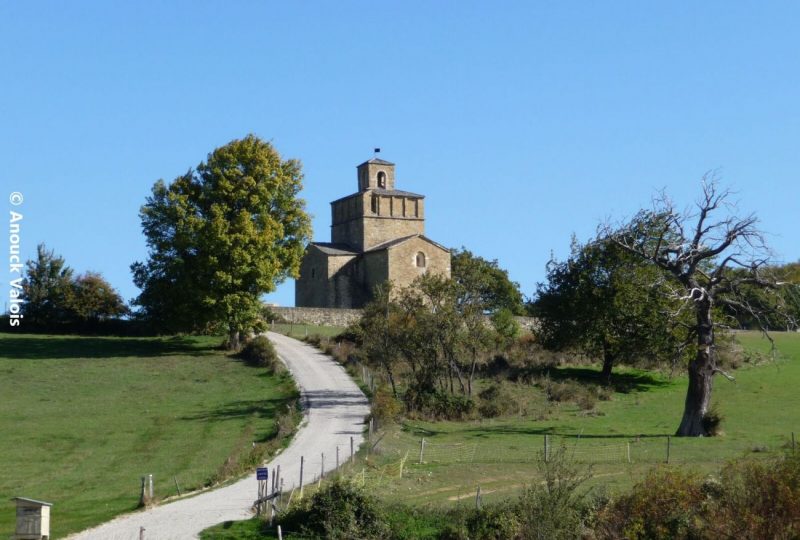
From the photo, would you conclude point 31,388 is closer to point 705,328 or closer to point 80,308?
point 80,308

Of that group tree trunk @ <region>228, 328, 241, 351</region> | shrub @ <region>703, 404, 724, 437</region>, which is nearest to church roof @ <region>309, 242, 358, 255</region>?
tree trunk @ <region>228, 328, 241, 351</region>

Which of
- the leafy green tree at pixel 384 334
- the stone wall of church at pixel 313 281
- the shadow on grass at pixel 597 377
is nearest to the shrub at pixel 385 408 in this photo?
the leafy green tree at pixel 384 334

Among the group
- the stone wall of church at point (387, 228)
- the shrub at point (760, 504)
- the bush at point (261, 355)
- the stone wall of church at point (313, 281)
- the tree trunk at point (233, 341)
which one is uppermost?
the stone wall of church at point (387, 228)

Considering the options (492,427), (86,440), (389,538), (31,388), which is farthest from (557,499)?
(31,388)

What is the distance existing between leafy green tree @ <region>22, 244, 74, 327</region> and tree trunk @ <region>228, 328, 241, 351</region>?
13801 mm

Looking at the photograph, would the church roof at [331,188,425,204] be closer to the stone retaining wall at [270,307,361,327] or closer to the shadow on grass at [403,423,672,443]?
the stone retaining wall at [270,307,361,327]

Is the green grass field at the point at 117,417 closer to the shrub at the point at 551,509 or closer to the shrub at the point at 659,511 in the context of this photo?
the shrub at the point at 551,509

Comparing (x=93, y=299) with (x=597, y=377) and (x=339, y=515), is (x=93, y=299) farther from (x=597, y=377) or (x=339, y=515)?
(x=339, y=515)

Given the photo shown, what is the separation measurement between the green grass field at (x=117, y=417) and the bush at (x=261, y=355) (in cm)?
81

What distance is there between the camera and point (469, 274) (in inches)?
2256

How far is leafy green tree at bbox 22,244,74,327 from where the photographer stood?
75.8 metres

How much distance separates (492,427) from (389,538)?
65.3 ft

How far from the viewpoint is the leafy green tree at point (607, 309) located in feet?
189

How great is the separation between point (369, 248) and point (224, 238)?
2474 centimetres
